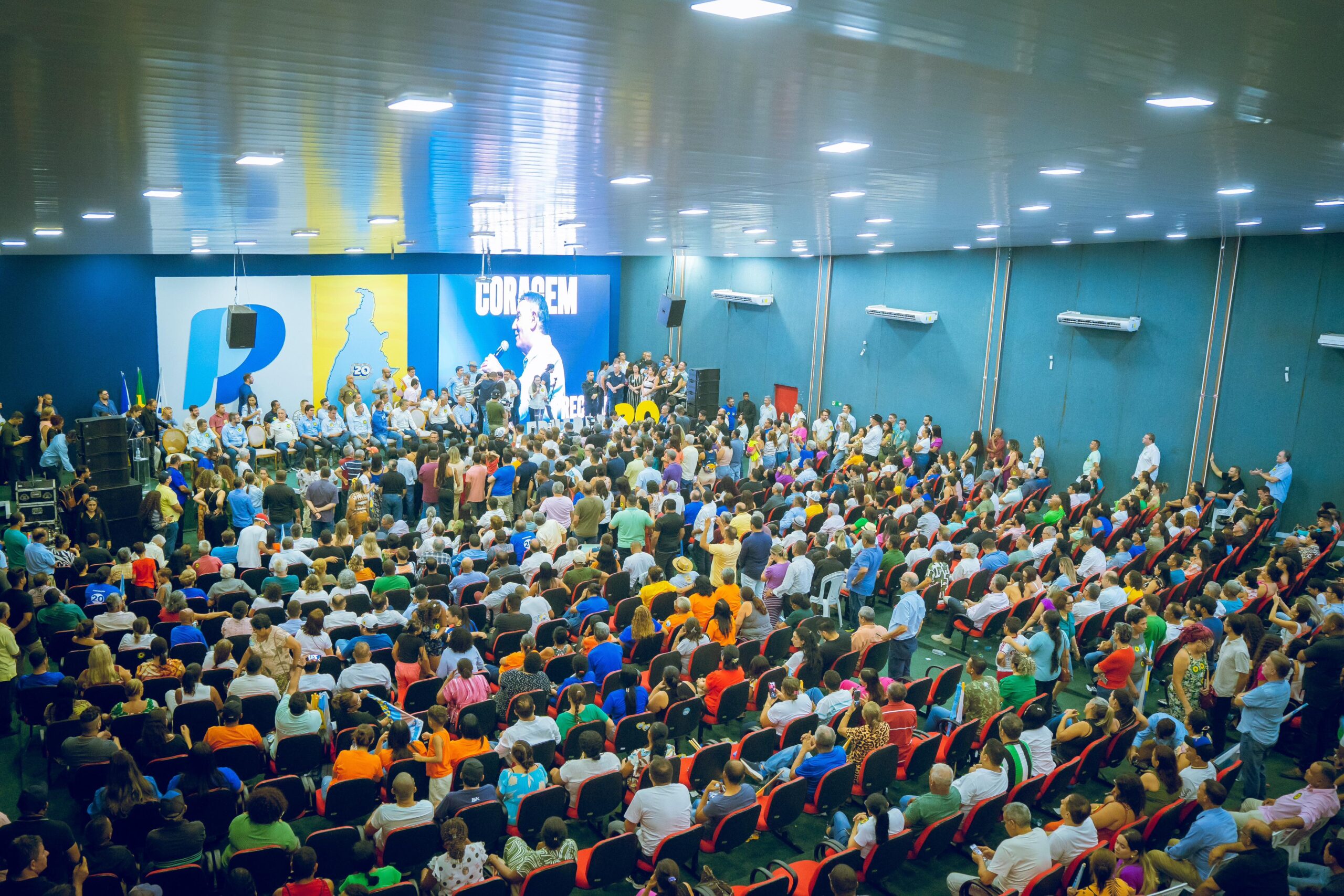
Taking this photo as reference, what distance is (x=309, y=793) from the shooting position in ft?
19.2

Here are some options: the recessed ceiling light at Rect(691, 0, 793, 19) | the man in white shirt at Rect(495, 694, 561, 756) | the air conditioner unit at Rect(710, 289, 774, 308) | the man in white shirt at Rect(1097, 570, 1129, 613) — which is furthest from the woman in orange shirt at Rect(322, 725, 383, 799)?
the air conditioner unit at Rect(710, 289, 774, 308)

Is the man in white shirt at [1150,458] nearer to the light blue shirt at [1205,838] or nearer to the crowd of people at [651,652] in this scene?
the crowd of people at [651,652]

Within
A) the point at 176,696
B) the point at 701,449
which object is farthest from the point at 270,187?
the point at 701,449

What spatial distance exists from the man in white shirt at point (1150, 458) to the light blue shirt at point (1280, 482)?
5.55ft

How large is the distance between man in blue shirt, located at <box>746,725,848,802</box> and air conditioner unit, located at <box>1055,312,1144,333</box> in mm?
11053

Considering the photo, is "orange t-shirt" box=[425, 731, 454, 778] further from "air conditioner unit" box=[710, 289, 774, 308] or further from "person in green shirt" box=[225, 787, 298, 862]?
"air conditioner unit" box=[710, 289, 774, 308]

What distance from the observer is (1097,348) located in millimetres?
14992

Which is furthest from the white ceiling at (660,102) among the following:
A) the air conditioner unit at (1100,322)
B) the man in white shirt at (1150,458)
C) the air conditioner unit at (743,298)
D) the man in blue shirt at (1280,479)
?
the air conditioner unit at (743,298)

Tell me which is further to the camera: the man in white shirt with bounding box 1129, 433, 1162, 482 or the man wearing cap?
the man in white shirt with bounding box 1129, 433, 1162, 482

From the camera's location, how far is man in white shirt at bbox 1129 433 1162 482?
13930 mm

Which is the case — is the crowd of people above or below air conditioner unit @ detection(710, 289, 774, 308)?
below

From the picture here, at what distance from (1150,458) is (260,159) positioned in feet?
43.9

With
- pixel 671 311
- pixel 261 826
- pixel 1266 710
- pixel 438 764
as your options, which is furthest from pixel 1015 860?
pixel 671 311

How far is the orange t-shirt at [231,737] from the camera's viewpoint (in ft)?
19.0
